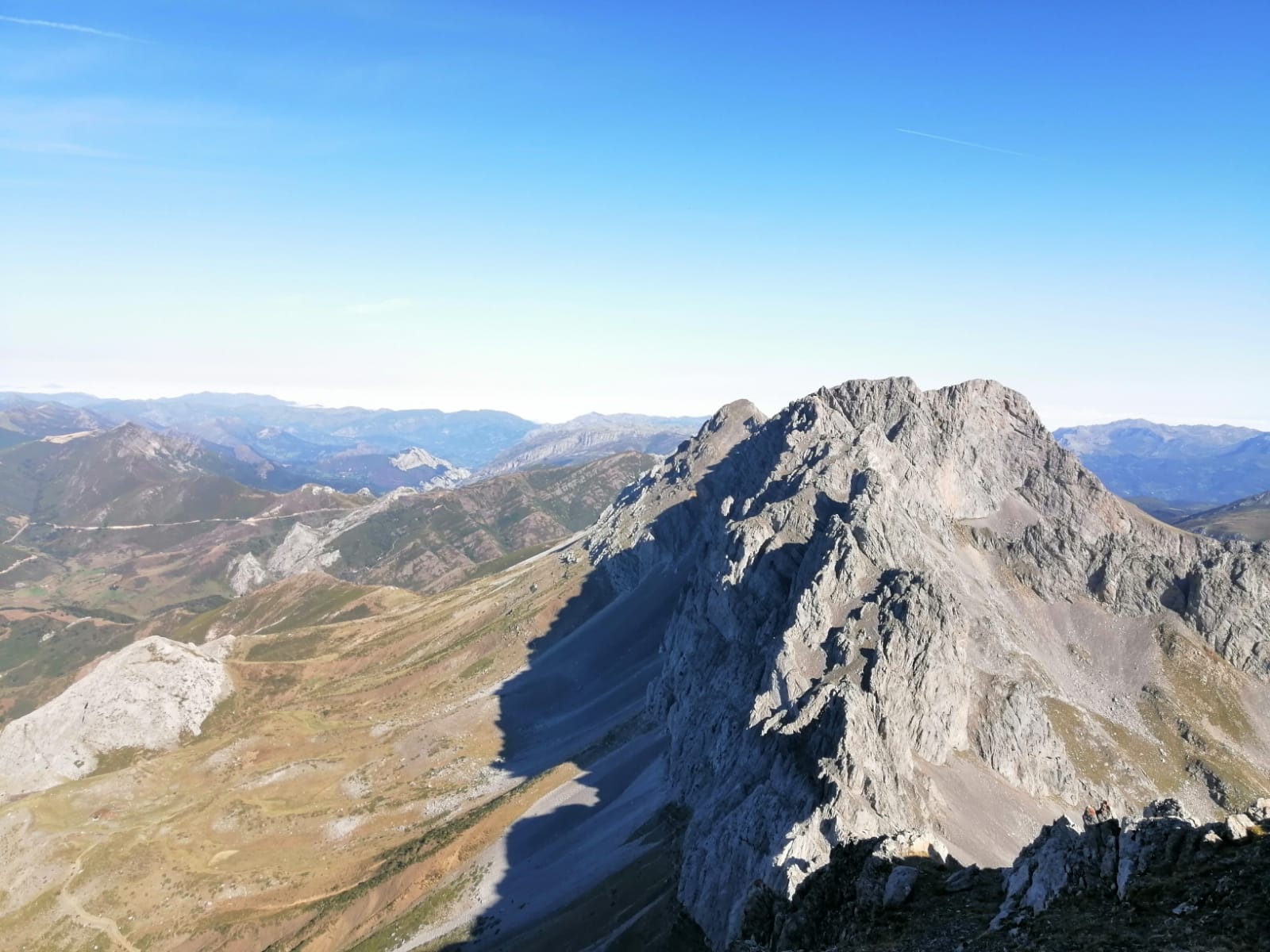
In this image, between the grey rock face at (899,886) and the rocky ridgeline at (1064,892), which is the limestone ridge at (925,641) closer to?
the rocky ridgeline at (1064,892)

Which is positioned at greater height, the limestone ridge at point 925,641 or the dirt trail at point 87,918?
the limestone ridge at point 925,641

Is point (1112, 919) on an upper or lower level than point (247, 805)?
upper

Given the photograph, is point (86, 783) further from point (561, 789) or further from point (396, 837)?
point (561, 789)

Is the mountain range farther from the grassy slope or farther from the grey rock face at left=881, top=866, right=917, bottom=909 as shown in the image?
the grassy slope

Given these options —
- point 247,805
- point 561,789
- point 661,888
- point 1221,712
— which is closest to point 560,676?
point 561,789

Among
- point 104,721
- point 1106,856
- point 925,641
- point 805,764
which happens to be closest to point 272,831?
point 104,721

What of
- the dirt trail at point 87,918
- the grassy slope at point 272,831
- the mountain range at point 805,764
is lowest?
the dirt trail at point 87,918

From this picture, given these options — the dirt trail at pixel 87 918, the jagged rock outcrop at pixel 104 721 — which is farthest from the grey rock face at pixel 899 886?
the jagged rock outcrop at pixel 104 721
